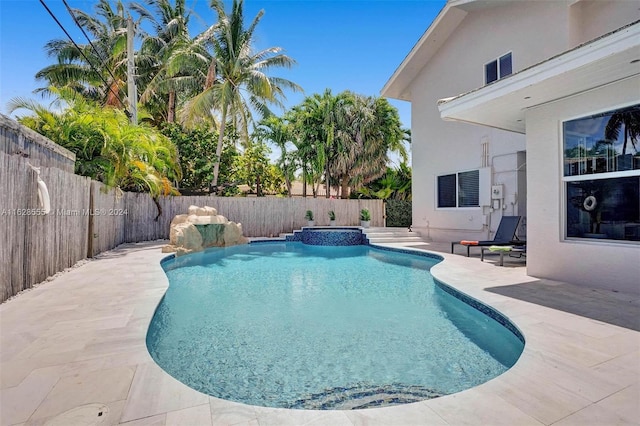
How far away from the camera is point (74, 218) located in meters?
7.11

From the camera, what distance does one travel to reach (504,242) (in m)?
8.79

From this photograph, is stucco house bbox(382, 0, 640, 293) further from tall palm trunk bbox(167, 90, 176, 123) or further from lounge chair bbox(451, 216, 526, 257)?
tall palm trunk bbox(167, 90, 176, 123)

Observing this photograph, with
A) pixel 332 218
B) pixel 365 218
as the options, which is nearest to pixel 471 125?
pixel 365 218

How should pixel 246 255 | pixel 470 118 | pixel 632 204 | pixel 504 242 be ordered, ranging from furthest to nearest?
pixel 246 255 < pixel 504 242 < pixel 470 118 < pixel 632 204

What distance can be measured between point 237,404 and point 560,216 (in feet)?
19.6

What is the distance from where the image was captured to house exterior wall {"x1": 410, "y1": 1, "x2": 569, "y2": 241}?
375 inches

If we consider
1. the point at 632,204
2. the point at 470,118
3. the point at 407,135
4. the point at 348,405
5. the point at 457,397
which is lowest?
the point at 348,405

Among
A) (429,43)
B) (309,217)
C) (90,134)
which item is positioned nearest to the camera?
(90,134)

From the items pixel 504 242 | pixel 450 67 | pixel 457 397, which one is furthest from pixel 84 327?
pixel 450 67

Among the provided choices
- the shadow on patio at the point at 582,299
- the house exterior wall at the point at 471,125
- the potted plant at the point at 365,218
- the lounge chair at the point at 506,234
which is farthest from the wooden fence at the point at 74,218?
the lounge chair at the point at 506,234

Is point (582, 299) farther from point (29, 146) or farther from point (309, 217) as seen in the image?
point (309, 217)

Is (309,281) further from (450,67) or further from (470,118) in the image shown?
(450,67)

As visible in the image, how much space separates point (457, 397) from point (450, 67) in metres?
12.9

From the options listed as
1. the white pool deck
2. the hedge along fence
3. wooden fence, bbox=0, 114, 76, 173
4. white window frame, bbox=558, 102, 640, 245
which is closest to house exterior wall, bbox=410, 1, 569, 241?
white window frame, bbox=558, 102, 640, 245
